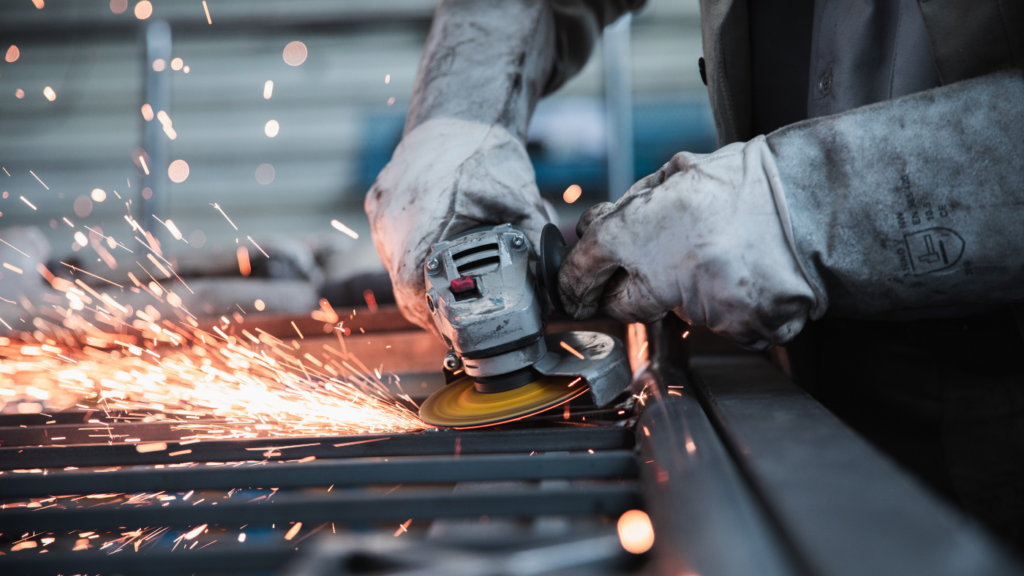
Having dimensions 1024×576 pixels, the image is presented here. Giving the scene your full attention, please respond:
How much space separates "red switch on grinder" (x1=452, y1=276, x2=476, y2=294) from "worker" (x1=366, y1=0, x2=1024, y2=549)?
0.17 metres

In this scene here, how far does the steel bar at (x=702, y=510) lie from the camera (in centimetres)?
44

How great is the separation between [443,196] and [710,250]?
1.79ft

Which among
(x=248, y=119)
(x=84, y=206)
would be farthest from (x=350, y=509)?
(x=84, y=206)

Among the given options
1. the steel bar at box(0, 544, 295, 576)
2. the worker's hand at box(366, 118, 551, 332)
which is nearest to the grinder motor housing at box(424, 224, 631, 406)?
the worker's hand at box(366, 118, 551, 332)

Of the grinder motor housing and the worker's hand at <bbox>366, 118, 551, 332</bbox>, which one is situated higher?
the worker's hand at <bbox>366, 118, 551, 332</bbox>

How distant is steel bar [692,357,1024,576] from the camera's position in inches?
15.3

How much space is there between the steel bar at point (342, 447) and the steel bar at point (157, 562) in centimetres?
28

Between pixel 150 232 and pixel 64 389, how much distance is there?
113 inches

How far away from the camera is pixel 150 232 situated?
4086mm

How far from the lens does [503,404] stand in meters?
1.03

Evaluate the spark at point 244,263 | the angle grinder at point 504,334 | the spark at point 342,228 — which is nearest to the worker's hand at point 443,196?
the angle grinder at point 504,334

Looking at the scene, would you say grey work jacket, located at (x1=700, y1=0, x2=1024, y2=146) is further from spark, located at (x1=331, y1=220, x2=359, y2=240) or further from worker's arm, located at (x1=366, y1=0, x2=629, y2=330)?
spark, located at (x1=331, y1=220, x2=359, y2=240)

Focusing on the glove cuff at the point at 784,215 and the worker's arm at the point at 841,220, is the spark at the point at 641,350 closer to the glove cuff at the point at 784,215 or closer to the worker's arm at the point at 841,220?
the worker's arm at the point at 841,220

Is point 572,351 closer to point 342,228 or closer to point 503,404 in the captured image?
point 503,404
